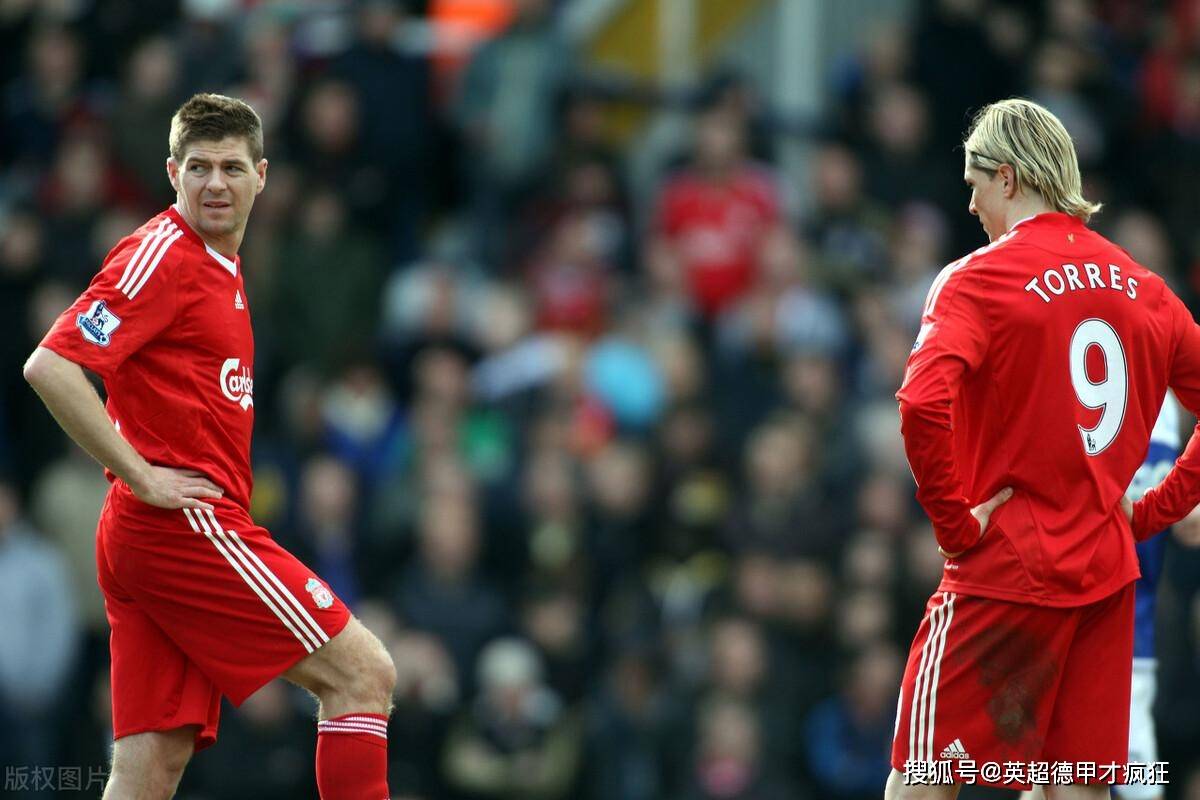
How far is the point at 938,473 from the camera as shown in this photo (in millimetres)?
5605

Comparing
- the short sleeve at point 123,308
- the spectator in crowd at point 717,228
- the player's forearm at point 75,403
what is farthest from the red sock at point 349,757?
the spectator in crowd at point 717,228

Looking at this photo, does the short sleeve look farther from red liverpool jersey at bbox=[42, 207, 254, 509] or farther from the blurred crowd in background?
the blurred crowd in background

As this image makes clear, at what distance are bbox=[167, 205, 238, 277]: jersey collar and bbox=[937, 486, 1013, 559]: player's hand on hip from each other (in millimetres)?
2365

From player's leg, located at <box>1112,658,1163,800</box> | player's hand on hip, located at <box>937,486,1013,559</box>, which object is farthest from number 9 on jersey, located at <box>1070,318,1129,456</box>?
player's leg, located at <box>1112,658,1163,800</box>

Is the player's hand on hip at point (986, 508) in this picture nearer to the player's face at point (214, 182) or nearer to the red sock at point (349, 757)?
the red sock at point (349, 757)

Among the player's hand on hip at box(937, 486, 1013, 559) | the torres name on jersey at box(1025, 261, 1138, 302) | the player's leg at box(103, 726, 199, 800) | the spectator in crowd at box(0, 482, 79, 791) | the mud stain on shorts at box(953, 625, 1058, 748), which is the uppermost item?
the torres name on jersey at box(1025, 261, 1138, 302)

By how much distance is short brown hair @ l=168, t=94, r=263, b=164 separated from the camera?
5.96 m

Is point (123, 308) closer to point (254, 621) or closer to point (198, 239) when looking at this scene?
point (198, 239)

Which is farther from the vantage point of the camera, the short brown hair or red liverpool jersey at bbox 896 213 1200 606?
the short brown hair

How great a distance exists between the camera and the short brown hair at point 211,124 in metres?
5.96

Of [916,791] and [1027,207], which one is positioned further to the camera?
[1027,207]

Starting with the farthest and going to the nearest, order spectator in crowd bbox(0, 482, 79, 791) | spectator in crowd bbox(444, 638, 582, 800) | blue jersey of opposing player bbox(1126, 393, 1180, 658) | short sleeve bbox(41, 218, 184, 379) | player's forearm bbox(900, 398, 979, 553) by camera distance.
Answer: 1. spectator in crowd bbox(0, 482, 79, 791)
2. spectator in crowd bbox(444, 638, 582, 800)
3. blue jersey of opposing player bbox(1126, 393, 1180, 658)
4. short sleeve bbox(41, 218, 184, 379)
5. player's forearm bbox(900, 398, 979, 553)

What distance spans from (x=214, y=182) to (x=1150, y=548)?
349 cm

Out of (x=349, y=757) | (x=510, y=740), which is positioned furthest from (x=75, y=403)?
(x=510, y=740)
